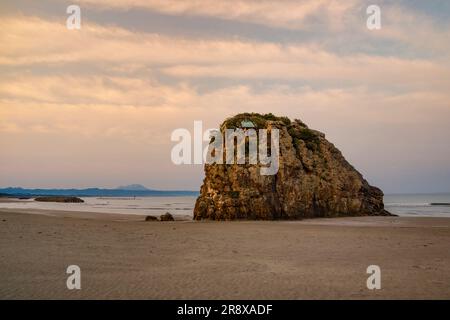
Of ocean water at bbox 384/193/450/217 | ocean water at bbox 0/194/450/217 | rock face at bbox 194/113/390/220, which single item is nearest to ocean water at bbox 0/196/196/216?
ocean water at bbox 0/194/450/217

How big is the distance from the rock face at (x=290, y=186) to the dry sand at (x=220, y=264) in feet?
39.9

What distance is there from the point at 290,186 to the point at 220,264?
2304 centimetres

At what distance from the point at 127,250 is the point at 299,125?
28653 mm

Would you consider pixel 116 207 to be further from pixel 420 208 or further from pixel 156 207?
pixel 420 208

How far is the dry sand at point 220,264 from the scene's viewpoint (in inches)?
397

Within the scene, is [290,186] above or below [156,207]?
above

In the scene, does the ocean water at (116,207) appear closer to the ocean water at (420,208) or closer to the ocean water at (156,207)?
the ocean water at (156,207)

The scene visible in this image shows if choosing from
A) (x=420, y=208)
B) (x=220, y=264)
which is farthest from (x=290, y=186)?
(x=420, y=208)

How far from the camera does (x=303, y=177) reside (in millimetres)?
37031

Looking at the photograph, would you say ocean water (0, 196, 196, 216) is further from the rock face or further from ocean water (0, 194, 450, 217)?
the rock face

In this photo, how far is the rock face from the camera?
114ft

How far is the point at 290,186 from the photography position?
36000 mm
